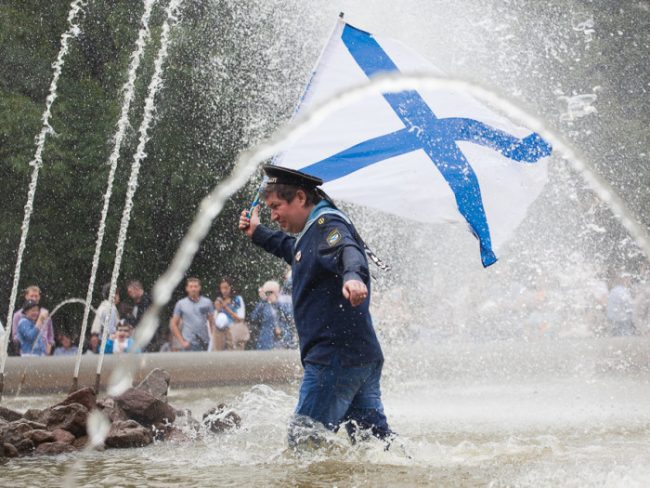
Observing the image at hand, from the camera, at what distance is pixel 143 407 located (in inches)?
248

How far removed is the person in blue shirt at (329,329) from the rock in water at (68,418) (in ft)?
5.57

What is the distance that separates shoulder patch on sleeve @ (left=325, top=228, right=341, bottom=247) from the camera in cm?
457

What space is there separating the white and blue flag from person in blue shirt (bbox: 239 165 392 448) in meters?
0.96

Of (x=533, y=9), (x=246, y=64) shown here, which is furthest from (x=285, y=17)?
(x=533, y=9)

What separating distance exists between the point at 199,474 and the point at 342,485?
0.78 m

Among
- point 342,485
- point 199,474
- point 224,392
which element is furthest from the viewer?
point 224,392

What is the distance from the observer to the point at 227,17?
55.1 feet

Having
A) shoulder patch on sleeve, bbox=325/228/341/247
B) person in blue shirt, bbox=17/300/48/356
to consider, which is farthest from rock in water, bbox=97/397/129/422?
person in blue shirt, bbox=17/300/48/356

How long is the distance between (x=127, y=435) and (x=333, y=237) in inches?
78.2

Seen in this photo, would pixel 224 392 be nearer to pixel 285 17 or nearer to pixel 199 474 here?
pixel 199 474

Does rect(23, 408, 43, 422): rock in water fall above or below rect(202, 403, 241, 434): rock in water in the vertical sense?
below

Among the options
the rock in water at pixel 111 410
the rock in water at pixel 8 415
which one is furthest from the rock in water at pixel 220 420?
the rock in water at pixel 8 415

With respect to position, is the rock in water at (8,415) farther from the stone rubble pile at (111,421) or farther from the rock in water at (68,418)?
the rock in water at (68,418)

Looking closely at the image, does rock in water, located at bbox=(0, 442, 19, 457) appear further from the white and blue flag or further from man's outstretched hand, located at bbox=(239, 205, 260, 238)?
the white and blue flag
